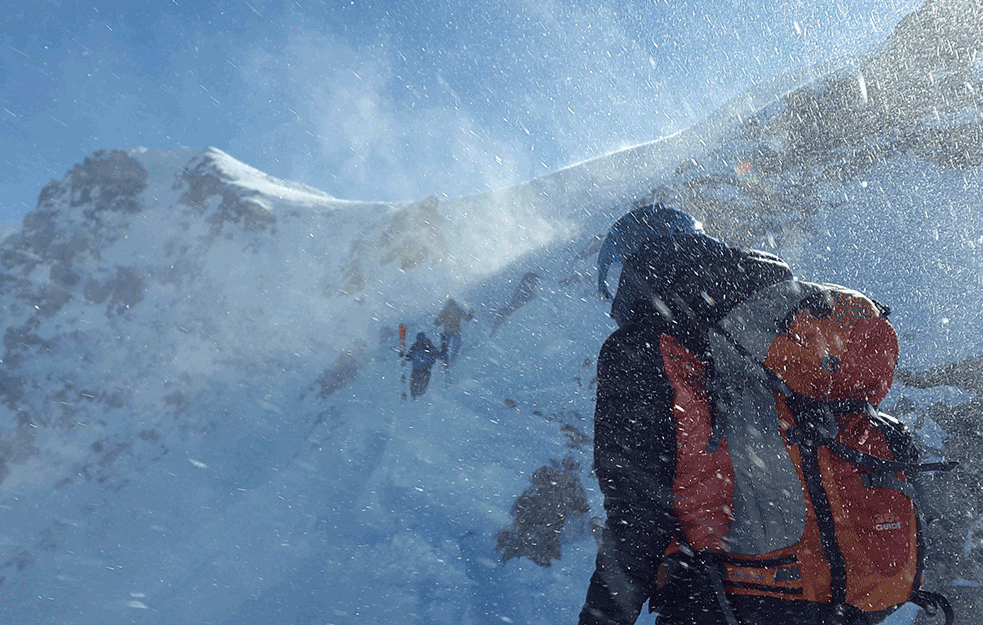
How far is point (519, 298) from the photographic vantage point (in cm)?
2311

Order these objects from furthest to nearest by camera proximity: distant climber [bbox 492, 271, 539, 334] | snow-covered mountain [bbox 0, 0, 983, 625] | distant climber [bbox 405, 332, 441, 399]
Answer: distant climber [bbox 492, 271, 539, 334] → distant climber [bbox 405, 332, 441, 399] → snow-covered mountain [bbox 0, 0, 983, 625]

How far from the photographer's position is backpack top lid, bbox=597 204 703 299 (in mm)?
1490

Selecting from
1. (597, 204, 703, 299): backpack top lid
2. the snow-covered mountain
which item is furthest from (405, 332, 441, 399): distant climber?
(597, 204, 703, 299): backpack top lid

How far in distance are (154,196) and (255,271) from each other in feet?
104

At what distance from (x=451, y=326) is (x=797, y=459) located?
74.1 feet

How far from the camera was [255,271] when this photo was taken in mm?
49531

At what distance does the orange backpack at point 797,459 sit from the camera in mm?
1256

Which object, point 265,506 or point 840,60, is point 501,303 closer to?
point 265,506

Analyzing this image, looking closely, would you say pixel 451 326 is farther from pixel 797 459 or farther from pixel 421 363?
pixel 797 459

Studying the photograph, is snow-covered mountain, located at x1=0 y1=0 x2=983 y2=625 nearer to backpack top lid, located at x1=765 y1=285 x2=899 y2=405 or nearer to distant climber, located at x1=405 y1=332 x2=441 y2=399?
backpack top lid, located at x1=765 y1=285 x2=899 y2=405

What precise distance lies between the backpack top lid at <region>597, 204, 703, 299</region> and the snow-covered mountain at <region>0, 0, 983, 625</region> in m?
1.04

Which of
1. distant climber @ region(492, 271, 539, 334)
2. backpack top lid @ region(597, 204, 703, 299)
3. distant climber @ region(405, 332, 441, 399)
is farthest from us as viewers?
distant climber @ region(492, 271, 539, 334)

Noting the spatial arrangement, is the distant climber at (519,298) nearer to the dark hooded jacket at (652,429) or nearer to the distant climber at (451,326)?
the distant climber at (451,326)

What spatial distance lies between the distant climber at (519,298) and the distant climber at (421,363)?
305cm
